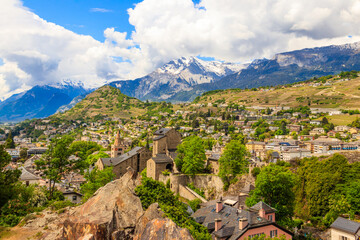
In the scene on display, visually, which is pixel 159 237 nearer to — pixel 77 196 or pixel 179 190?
pixel 179 190

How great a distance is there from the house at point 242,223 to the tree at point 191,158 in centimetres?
1685

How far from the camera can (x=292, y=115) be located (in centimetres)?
17588

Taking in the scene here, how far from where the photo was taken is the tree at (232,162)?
50.6m

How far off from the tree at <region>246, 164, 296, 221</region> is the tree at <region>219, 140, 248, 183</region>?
11.3 m

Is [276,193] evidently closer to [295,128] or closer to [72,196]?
[72,196]

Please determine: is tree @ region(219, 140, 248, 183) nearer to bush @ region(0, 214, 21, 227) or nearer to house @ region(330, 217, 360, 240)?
house @ region(330, 217, 360, 240)

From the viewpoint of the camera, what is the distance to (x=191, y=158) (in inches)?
2131

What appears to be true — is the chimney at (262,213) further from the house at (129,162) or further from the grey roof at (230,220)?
the house at (129,162)

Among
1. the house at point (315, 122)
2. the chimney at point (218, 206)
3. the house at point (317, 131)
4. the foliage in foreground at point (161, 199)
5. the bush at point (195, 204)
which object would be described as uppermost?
the house at point (315, 122)

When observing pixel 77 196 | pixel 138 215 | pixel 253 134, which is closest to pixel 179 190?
pixel 77 196

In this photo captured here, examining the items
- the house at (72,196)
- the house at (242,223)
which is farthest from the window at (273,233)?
the house at (72,196)

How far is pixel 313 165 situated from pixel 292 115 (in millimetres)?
132438

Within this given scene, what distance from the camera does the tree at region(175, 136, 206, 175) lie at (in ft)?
175

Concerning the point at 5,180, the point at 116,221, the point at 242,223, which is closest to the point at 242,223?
the point at 242,223
